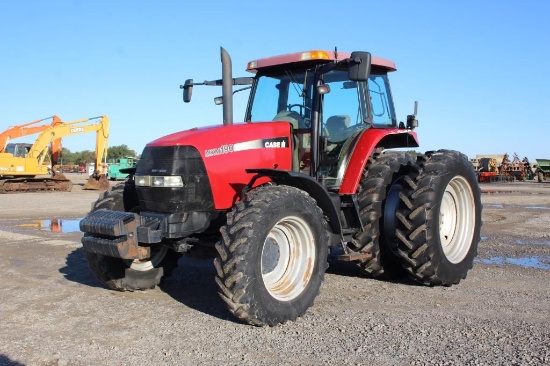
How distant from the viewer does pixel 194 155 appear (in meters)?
5.23

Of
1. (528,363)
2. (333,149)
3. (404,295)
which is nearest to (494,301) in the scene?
(404,295)

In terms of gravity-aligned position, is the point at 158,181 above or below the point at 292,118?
below

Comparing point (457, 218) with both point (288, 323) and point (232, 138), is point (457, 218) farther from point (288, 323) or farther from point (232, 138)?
point (232, 138)

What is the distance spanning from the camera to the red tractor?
16.1 ft

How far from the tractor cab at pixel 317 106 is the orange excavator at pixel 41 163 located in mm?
23793

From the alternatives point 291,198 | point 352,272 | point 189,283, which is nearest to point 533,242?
point 352,272

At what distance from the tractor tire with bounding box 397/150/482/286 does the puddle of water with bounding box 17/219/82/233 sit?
8.30m

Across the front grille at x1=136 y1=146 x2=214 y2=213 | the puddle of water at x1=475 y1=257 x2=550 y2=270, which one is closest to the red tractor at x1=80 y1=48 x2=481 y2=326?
the front grille at x1=136 y1=146 x2=214 y2=213

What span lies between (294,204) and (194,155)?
1.08 m

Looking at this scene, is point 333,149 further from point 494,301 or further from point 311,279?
point 494,301

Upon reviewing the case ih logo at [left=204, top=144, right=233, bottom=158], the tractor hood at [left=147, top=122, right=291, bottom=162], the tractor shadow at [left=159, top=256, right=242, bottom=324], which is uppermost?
the tractor hood at [left=147, top=122, right=291, bottom=162]

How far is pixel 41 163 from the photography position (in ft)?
94.4

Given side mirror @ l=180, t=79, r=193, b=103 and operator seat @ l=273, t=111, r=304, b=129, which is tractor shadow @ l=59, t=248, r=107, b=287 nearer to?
side mirror @ l=180, t=79, r=193, b=103

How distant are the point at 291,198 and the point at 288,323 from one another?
1.12m
